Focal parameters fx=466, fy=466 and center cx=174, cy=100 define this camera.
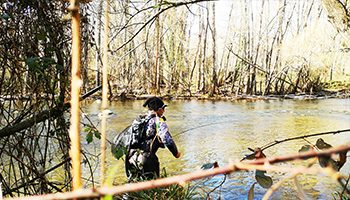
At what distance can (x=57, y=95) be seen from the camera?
3.02 m

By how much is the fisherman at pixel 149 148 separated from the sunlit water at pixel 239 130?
64 cm

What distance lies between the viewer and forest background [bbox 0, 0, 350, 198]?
2686mm

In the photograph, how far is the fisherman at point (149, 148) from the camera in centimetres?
588

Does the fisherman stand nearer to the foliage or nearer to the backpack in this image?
the backpack

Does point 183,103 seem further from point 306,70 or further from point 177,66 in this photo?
point 306,70

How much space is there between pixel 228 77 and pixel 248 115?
27.0 feet

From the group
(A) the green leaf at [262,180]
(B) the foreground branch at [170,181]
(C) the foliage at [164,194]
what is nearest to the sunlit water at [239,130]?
(C) the foliage at [164,194]

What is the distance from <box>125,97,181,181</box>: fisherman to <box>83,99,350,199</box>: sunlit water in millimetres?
642

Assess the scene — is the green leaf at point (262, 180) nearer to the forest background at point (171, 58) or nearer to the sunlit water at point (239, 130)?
the forest background at point (171, 58)

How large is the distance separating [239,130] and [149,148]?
817 centimetres

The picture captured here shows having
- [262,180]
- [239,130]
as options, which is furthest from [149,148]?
[239,130]

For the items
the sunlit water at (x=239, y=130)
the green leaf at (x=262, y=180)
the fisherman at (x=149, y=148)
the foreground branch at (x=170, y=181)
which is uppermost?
the foreground branch at (x=170, y=181)

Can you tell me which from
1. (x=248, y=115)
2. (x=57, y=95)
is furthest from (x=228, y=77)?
(x=57, y=95)

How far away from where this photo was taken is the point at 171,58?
23984 millimetres
